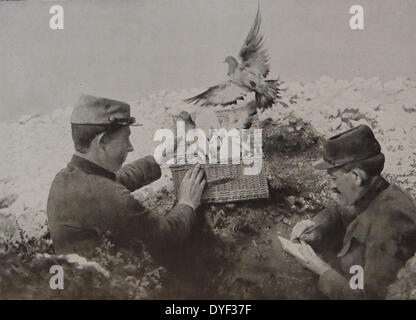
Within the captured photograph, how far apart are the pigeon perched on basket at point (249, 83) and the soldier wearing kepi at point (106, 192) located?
22.6 inches

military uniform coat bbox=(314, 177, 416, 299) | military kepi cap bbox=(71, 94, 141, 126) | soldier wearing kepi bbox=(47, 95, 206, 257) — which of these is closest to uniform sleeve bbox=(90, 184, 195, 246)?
soldier wearing kepi bbox=(47, 95, 206, 257)

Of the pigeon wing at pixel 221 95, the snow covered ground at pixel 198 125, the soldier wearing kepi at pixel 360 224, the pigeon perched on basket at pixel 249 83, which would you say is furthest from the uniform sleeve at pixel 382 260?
the pigeon wing at pixel 221 95

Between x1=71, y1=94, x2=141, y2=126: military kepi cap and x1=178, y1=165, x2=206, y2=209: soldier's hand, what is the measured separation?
55cm

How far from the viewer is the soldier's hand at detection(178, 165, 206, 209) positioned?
4727mm

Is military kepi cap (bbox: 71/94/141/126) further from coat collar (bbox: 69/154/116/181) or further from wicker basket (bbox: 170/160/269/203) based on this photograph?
wicker basket (bbox: 170/160/269/203)

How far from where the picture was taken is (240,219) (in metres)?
4.72

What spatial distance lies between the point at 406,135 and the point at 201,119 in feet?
4.95

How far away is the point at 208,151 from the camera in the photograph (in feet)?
15.7

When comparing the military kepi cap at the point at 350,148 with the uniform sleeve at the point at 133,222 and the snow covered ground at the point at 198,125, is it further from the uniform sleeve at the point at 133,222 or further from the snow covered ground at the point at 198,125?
the uniform sleeve at the point at 133,222

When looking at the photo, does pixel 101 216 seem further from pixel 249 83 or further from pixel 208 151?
pixel 249 83

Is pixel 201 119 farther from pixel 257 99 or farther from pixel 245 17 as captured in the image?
pixel 245 17

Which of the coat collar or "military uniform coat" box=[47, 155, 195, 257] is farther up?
the coat collar
